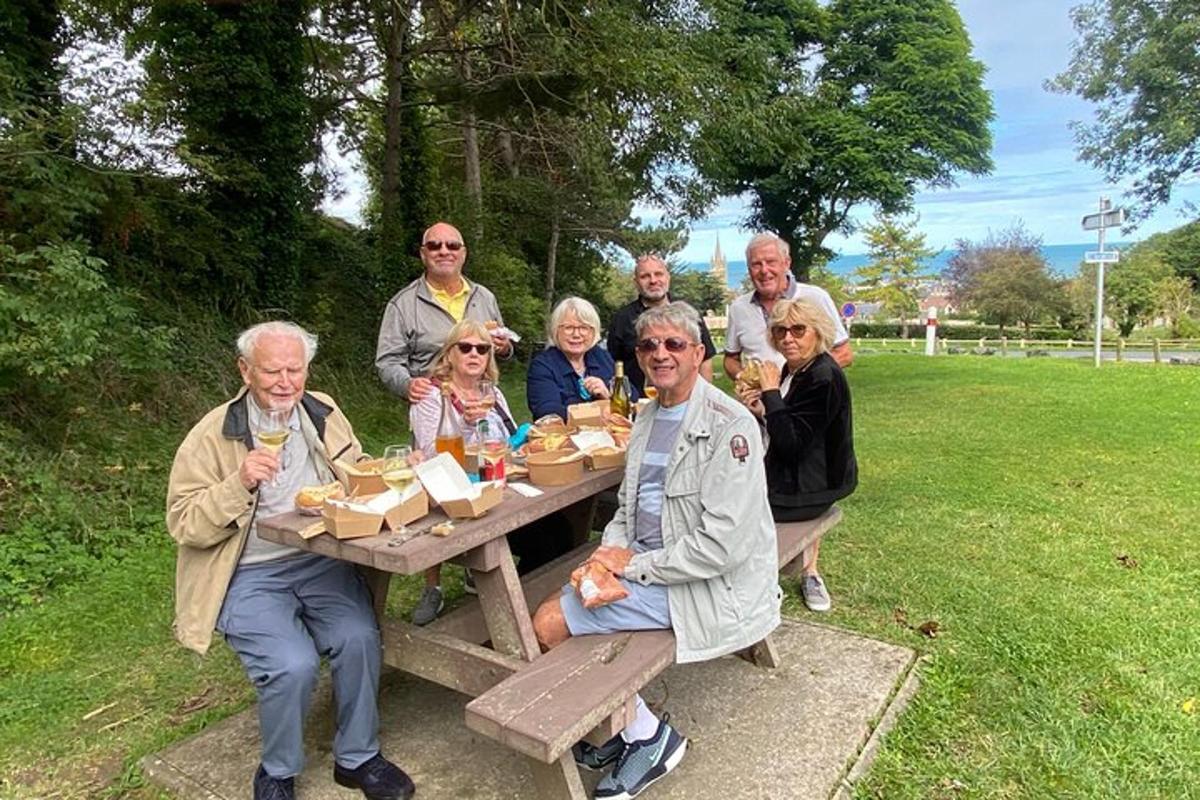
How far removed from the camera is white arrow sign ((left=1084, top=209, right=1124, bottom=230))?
1504cm

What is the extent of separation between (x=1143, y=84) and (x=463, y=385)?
80.7 ft

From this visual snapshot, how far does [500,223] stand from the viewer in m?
15.4

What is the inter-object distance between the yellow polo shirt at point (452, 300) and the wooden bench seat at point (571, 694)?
192cm

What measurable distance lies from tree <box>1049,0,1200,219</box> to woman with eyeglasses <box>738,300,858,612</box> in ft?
73.7

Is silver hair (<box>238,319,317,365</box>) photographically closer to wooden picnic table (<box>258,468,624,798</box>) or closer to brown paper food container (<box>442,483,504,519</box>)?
wooden picnic table (<box>258,468,624,798</box>)

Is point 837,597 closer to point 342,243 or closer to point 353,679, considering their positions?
point 353,679

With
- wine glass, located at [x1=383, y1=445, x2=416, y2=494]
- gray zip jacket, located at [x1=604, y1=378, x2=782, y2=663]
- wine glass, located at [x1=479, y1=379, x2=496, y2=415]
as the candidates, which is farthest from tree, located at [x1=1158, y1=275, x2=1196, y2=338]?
→ wine glass, located at [x1=383, y1=445, x2=416, y2=494]

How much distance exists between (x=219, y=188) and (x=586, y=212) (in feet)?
28.6

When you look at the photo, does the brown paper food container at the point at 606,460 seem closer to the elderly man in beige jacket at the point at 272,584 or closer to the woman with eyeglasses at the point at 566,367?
the woman with eyeglasses at the point at 566,367

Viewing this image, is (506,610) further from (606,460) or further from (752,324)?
(752,324)

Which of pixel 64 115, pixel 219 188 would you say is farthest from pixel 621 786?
pixel 219 188

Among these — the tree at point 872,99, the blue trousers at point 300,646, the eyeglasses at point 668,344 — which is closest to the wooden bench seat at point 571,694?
the blue trousers at point 300,646

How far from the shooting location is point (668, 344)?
7.63ft

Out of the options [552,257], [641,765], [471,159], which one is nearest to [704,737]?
[641,765]
